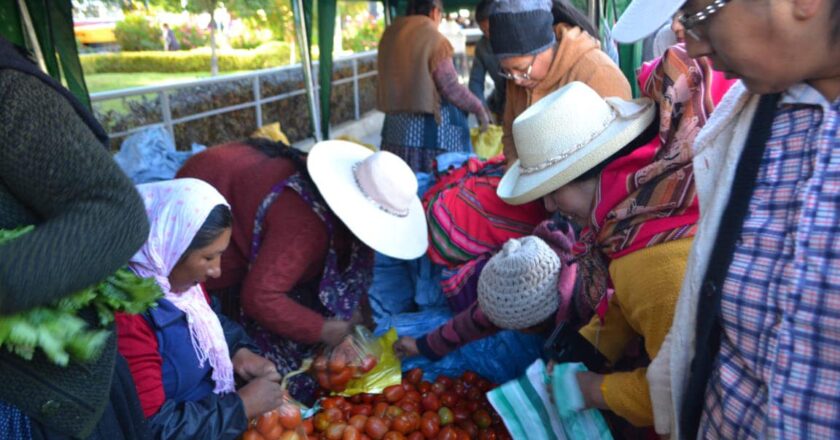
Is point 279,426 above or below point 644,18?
Result: below

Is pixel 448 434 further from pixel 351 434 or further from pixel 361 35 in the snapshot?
pixel 361 35

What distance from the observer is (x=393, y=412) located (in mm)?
2016

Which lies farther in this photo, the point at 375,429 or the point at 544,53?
the point at 544,53

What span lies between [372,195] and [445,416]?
798mm

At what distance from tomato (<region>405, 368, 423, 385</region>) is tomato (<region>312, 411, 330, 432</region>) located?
382mm

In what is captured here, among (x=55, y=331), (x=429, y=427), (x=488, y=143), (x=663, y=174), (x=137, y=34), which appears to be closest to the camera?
(x=55, y=331)

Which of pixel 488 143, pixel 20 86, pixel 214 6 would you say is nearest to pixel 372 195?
pixel 20 86

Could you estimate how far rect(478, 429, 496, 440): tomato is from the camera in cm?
199

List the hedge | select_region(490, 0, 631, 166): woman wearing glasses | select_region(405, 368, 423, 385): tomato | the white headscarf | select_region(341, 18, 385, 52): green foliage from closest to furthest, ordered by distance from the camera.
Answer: the white headscarf → select_region(405, 368, 423, 385): tomato → select_region(490, 0, 631, 166): woman wearing glasses → the hedge → select_region(341, 18, 385, 52): green foliage

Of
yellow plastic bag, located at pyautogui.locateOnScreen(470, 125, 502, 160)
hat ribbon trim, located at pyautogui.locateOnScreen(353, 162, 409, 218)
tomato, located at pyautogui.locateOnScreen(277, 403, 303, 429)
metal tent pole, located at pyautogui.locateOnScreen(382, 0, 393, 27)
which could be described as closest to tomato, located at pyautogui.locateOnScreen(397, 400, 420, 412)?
tomato, located at pyautogui.locateOnScreen(277, 403, 303, 429)

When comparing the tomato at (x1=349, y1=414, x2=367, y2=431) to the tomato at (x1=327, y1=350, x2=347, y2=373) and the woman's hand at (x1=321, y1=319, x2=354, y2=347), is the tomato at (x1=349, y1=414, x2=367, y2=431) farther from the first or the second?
the woman's hand at (x1=321, y1=319, x2=354, y2=347)

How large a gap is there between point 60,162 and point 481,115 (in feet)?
12.5

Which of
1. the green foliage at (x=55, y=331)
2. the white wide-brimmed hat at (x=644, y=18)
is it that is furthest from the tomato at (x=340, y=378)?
the white wide-brimmed hat at (x=644, y=18)

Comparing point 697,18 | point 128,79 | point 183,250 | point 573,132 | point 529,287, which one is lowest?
point 128,79
